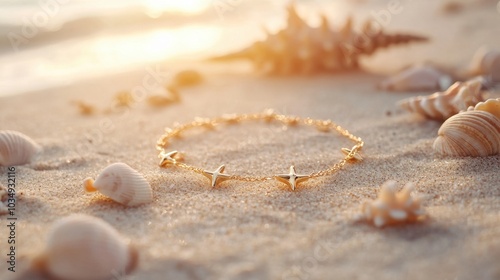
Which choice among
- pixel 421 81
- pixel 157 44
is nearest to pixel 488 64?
pixel 421 81

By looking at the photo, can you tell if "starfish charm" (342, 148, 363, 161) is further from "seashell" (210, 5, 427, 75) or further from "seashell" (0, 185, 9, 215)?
"seashell" (210, 5, 427, 75)

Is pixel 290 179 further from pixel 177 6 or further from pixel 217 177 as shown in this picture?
pixel 177 6

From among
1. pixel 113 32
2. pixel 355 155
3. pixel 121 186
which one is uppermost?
pixel 113 32

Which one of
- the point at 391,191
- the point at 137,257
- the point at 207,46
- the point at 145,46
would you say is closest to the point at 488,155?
the point at 391,191

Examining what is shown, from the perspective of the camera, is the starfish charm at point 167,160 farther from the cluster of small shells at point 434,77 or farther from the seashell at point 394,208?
the cluster of small shells at point 434,77

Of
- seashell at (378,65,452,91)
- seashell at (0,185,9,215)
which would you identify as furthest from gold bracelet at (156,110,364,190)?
seashell at (378,65,452,91)

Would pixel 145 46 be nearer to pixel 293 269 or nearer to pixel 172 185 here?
pixel 172 185
